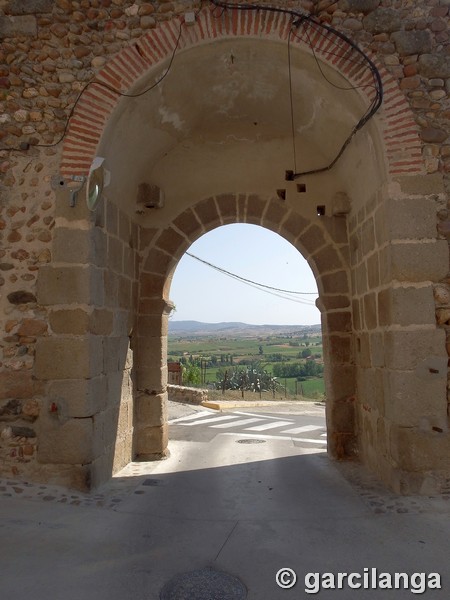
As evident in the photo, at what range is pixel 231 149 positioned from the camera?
19.5 feet

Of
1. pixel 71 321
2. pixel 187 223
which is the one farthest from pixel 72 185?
pixel 187 223

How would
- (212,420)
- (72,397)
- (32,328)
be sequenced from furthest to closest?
(212,420) → (32,328) → (72,397)

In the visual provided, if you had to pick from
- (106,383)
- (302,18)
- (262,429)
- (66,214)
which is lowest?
(262,429)

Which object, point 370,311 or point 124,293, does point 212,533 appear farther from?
point 124,293

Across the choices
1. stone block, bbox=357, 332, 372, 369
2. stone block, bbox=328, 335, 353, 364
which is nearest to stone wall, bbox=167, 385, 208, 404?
stone block, bbox=328, 335, 353, 364

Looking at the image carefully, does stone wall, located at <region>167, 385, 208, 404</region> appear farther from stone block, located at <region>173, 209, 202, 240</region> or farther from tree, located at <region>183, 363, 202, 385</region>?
tree, located at <region>183, 363, 202, 385</region>

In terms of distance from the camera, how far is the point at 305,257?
5.82 meters

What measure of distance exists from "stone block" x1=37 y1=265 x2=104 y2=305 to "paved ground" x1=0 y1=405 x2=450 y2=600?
1.57 meters

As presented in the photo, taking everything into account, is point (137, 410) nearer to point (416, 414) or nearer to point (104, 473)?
point (104, 473)

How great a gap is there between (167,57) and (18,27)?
1490 millimetres

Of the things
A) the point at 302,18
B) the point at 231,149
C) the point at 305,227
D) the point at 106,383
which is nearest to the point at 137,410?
the point at 106,383

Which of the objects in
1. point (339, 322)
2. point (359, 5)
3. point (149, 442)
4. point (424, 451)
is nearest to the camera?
point (424, 451)

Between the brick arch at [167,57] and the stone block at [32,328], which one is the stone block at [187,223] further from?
the stone block at [32,328]

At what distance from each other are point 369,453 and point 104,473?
104 inches
